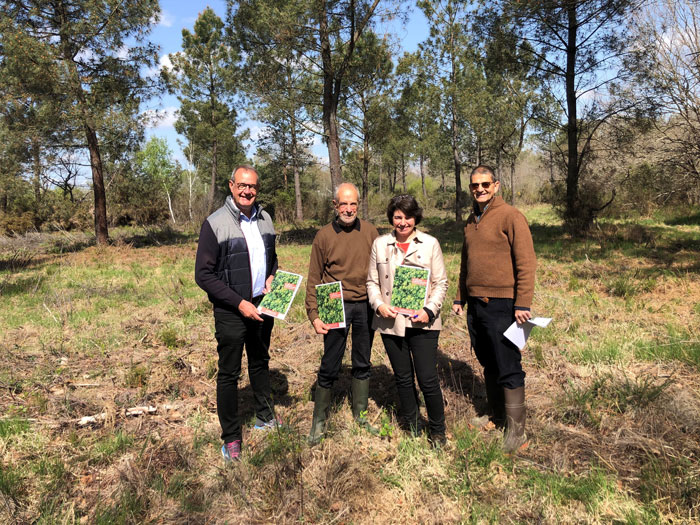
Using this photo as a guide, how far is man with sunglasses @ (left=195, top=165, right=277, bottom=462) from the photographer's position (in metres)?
2.82

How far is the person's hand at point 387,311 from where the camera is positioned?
9.21ft

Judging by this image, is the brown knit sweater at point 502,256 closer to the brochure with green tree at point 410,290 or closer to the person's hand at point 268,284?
the brochure with green tree at point 410,290

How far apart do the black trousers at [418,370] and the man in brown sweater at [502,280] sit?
0.48m

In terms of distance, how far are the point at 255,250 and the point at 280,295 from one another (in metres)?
0.41

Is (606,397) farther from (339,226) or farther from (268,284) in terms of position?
(268,284)

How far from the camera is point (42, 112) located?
12.5m

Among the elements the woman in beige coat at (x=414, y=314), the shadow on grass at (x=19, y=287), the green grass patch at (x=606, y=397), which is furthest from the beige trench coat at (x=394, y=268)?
the shadow on grass at (x=19, y=287)

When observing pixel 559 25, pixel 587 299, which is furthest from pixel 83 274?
pixel 559 25

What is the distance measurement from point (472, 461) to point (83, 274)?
10.8 meters

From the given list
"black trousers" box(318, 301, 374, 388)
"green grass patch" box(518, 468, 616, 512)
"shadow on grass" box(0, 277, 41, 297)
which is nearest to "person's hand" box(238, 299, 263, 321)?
"black trousers" box(318, 301, 374, 388)

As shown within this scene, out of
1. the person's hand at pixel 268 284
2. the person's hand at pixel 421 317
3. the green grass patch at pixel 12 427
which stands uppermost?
the person's hand at pixel 268 284

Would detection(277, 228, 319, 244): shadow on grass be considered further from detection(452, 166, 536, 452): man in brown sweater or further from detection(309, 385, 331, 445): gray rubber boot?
detection(452, 166, 536, 452): man in brown sweater

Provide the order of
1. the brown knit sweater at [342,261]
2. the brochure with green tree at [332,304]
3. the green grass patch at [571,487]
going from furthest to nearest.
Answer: the brown knit sweater at [342,261], the brochure with green tree at [332,304], the green grass patch at [571,487]

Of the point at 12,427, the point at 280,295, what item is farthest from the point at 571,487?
the point at 12,427
